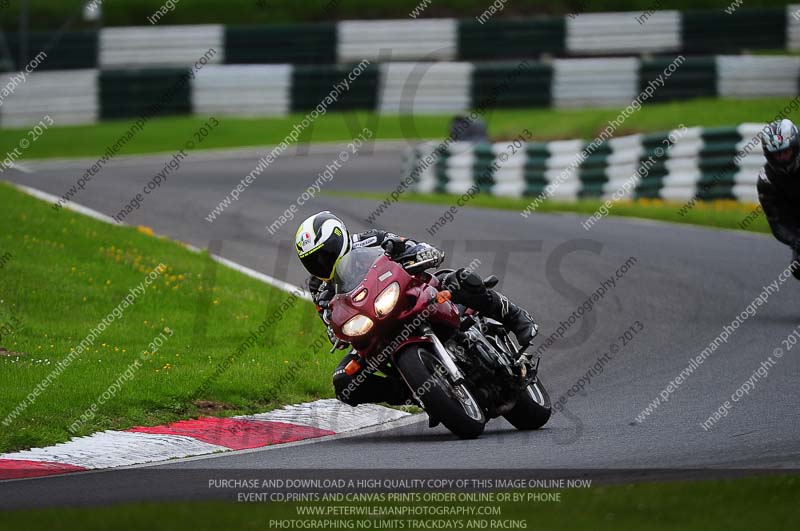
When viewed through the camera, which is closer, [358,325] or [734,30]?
[358,325]

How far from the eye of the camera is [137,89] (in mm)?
28375

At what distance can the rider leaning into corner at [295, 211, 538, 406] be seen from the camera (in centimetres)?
805

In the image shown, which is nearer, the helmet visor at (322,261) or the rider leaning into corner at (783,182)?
the helmet visor at (322,261)

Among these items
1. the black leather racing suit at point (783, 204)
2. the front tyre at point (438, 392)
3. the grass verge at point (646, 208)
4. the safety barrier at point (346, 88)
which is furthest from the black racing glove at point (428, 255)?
the safety barrier at point (346, 88)

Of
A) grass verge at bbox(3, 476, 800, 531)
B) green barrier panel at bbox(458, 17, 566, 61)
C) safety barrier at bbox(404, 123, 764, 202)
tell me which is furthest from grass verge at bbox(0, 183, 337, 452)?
green barrier panel at bbox(458, 17, 566, 61)

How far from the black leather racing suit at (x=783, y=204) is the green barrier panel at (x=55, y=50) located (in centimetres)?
2013

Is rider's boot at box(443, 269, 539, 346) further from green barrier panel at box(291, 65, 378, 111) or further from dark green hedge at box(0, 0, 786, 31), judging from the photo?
dark green hedge at box(0, 0, 786, 31)

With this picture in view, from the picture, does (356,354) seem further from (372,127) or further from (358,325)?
(372,127)

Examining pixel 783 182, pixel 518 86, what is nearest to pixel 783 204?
pixel 783 182

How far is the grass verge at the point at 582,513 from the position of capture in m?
5.52

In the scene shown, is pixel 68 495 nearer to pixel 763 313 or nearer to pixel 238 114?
pixel 763 313

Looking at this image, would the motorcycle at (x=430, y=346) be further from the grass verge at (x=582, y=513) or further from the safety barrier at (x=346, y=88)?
the safety barrier at (x=346, y=88)

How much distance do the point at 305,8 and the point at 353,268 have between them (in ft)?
80.2

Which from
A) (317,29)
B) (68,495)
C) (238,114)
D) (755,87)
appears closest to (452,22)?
(317,29)
